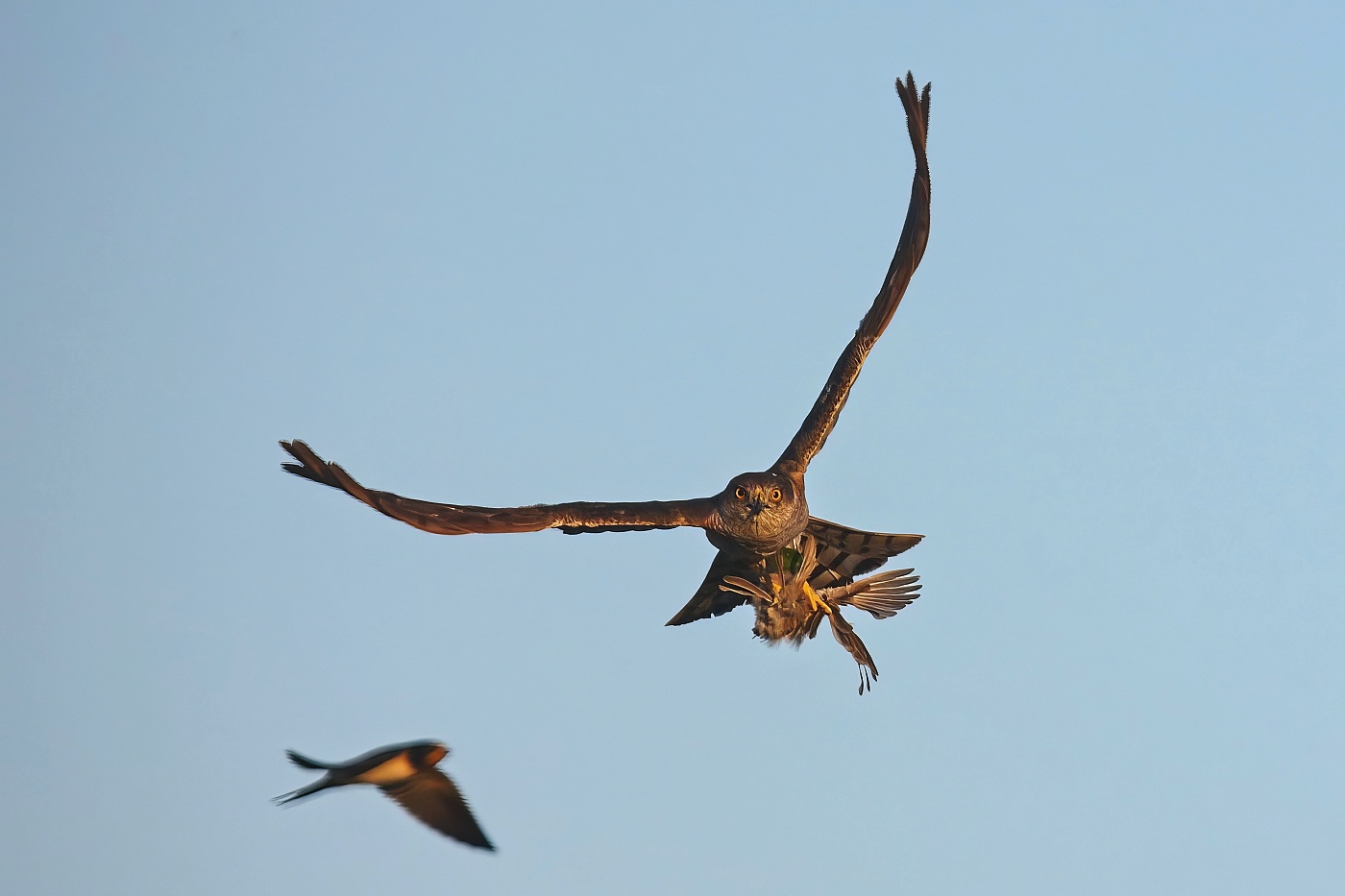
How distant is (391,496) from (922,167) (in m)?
7.71

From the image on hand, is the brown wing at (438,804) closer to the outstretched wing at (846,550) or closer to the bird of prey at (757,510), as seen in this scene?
the bird of prey at (757,510)

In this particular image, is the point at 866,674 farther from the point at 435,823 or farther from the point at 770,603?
the point at 435,823

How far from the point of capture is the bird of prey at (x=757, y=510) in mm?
21125

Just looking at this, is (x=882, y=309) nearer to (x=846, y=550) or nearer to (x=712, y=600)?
(x=846, y=550)

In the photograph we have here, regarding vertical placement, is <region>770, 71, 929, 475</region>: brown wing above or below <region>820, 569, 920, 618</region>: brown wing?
above

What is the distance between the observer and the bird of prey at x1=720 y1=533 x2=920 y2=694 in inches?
867

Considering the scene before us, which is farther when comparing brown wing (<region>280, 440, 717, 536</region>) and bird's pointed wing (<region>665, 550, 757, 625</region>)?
bird's pointed wing (<region>665, 550, 757, 625</region>)

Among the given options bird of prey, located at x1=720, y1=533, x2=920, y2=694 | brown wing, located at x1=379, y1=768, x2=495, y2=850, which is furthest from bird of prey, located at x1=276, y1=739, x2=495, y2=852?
bird of prey, located at x1=720, y1=533, x2=920, y2=694

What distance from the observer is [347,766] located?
1819 cm

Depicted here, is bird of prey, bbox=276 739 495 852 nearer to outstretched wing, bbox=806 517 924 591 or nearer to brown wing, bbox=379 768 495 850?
brown wing, bbox=379 768 495 850

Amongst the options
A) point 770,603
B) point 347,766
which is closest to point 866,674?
point 770,603

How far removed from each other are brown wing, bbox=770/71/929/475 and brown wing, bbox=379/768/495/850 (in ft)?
18.2

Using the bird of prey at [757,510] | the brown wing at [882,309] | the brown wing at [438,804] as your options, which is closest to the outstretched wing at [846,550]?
the bird of prey at [757,510]

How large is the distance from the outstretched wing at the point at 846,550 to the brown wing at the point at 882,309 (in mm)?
913
